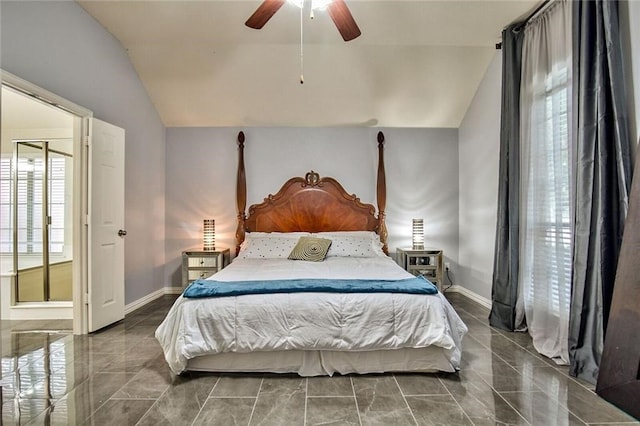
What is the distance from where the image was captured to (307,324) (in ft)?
7.41

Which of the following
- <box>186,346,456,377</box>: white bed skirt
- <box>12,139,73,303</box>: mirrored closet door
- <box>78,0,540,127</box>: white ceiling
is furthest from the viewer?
<box>12,139,73,303</box>: mirrored closet door

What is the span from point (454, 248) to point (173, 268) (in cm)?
404

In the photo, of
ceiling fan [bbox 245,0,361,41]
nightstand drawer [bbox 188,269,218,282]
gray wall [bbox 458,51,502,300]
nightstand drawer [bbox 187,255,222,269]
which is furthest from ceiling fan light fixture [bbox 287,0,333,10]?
nightstand drawer [bbox 188,269,218,282]

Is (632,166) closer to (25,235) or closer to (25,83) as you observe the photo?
(25,83)

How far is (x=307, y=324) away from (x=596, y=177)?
221cm

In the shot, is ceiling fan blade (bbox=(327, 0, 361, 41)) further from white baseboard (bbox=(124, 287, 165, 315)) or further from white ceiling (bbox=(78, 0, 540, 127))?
white baseboard (bbox=(124, 287, 165, 315))

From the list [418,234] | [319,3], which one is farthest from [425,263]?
[319,3]

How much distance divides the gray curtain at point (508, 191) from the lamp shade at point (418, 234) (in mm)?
1214

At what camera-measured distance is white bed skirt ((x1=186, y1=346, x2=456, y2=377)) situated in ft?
7.57

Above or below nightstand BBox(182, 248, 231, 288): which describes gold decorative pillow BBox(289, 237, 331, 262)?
above

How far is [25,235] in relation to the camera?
401cm

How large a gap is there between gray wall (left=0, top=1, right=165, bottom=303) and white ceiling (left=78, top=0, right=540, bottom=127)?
24 cm

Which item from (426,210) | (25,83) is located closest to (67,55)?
(25,83)

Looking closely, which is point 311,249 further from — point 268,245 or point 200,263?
point 200,263
